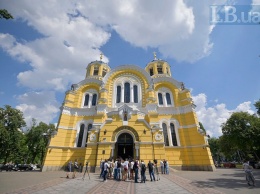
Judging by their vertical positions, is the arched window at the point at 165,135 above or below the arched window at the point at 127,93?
below

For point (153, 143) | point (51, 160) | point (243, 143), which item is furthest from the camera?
point (243, 143)

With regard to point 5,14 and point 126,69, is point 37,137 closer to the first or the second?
point 126,69

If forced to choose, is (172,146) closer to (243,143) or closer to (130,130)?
(130,130)

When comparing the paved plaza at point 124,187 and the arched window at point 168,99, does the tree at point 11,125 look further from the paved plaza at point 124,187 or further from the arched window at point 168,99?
the arched window at point 168,99

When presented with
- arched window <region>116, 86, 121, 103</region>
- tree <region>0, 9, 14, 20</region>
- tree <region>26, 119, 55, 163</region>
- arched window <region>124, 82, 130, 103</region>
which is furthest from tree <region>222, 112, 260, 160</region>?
tree <region>26, 119, 55, 163</region>

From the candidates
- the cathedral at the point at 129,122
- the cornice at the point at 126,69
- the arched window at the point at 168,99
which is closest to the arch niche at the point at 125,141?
the cathedral at the point at 129,122

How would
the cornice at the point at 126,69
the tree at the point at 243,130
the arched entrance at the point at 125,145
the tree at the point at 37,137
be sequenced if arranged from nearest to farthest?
the arched entrance at the point at 125,145 → the cornice at the point at 126,69 → the tree at the point at 243,130 → the tree at the point at 37,137

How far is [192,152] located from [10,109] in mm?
31385

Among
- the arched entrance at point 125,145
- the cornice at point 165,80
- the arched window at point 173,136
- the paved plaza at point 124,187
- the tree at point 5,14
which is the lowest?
the paved plaza at point 124,187

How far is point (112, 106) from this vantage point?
922 inches

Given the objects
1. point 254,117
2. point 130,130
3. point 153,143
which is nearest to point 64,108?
point 130,130

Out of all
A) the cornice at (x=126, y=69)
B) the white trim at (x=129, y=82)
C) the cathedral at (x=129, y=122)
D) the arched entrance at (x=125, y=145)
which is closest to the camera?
the cathedral at (x=129, y=122)

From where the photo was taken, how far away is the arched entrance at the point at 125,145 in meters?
18.7

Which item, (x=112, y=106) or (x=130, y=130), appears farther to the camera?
(x=112, y=106)
